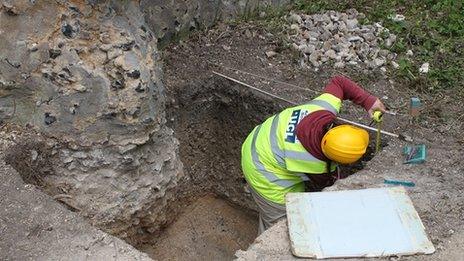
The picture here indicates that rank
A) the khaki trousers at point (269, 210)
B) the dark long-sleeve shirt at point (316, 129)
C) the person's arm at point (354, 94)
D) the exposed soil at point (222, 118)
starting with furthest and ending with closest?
the exposed soil at point (222, 118)
the khaki trousers at point (269, 210)
the person's arm at point (354, 94)
the dark long-sleeve shirt at point (316, 129)

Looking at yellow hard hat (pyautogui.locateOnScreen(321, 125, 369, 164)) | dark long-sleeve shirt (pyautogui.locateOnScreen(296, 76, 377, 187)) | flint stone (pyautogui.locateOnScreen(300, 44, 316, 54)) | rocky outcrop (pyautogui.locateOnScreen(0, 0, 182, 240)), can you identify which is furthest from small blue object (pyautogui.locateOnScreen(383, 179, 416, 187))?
flint stone (pyautogui.locateOnScreen(300, 44, 316, 54))

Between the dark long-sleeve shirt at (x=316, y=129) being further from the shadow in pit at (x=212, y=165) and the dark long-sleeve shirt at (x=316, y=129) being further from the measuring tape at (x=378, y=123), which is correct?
the shadow in pit at (x=212, y=165)

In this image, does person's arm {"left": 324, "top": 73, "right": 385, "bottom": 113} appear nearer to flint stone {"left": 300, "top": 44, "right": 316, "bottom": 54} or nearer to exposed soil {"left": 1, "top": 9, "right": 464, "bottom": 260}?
exposed soil {"left": 1, "top": 9, "right": 464, "bottom": 260}

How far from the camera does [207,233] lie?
5902 millimetres

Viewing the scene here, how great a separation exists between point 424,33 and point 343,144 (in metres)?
2.77

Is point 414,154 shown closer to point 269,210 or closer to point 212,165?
point 269,210

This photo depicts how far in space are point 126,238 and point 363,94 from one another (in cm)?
226

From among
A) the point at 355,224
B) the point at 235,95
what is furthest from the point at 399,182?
the point at 235,95

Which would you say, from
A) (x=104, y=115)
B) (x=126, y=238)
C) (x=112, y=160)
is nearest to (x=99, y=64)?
(x=104, y=115)

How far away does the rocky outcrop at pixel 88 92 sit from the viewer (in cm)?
438

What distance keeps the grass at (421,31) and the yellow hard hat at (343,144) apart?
1.84m

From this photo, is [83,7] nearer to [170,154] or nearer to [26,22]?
[26,22]

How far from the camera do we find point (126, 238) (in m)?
5.13

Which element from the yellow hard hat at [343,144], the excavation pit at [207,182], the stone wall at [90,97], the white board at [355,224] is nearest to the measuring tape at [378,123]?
the yellow hard hat at [343,144]
